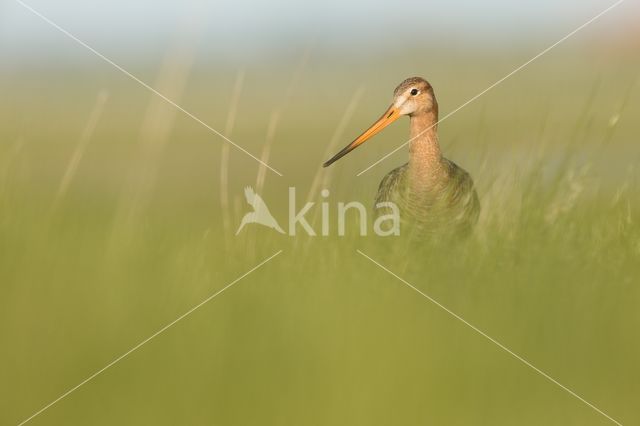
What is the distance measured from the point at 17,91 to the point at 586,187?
3553 millimetres

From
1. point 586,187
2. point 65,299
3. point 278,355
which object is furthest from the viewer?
point 586,187

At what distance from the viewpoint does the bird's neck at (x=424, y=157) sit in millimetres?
6129

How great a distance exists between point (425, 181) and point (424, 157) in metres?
0.20

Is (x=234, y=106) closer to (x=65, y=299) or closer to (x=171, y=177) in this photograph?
(x=65, y=299)

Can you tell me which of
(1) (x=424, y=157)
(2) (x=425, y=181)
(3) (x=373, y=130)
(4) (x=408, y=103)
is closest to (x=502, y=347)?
(2) (x=425, y=181)

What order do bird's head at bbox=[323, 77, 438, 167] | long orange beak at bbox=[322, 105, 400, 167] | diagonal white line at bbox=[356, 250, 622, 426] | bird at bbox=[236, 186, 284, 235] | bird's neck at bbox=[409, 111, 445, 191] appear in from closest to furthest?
diagonal white line at bbox=[356, 250, 622, 426] < bird at bbox=[236, 186, 284, 235] < bird's neck at bbox=[409, 111, 445, 191] < long orange beak at bbox=[322, 105, 400, 167] < bird's head at bbox=[323, 77, 438, 167]

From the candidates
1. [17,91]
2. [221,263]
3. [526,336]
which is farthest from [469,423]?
[17,91]

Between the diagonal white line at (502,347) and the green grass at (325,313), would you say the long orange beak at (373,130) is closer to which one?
the green grass at (325,313)

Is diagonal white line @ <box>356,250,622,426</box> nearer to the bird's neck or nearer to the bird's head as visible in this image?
the bird's neck

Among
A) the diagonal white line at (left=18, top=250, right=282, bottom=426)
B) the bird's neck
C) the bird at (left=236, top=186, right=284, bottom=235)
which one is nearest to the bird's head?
the bird's neck

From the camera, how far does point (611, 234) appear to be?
4.27 metres

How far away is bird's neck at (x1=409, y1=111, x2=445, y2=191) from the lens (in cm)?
613

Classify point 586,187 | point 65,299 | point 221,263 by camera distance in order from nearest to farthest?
1. point 65,299
2. point 221,263
3. point 586,187

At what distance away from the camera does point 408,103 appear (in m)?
6.61
